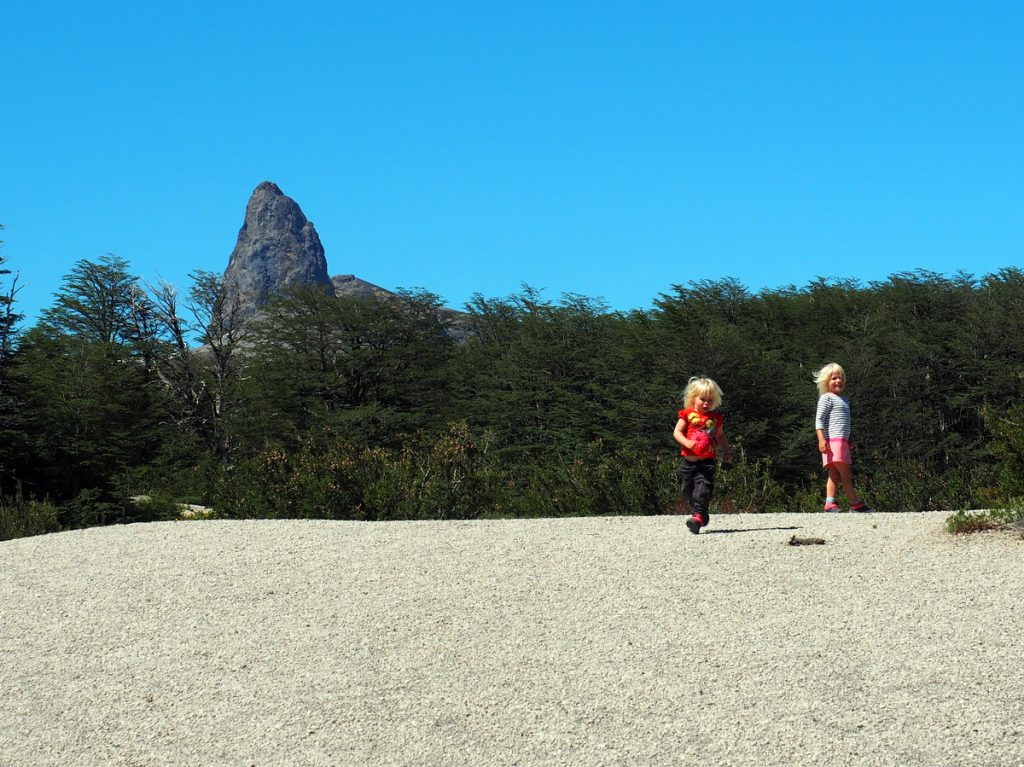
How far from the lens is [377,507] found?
14461mm

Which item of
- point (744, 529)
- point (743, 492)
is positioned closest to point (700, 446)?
point (744, 529)

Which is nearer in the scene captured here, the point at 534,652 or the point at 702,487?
the point at 534,652

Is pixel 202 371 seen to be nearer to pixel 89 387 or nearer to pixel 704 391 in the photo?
pixel 89 387

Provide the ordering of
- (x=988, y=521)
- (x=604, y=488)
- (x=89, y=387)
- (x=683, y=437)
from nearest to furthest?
(x=988, y=521) < (x=683, y=437) < (x=604, y=488) < (x=89, y=387)

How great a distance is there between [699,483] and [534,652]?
3.88 meters

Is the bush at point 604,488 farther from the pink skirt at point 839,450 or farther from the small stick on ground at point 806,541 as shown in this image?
the small stick on ground at point 806,541

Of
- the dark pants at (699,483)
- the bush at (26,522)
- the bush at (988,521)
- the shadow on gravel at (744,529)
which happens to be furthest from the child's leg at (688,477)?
the bush at (26,522)

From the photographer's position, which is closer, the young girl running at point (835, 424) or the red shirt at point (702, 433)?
the red shirt at point (702, 433)

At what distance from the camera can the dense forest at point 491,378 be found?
115ft

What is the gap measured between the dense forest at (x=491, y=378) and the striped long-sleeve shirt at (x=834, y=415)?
32.9 ft

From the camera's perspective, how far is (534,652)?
6516 millimetres

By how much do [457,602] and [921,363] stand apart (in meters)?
39.0

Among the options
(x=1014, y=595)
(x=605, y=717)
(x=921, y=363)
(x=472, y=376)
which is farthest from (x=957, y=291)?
(x=605, y=717)

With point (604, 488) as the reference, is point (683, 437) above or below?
above
